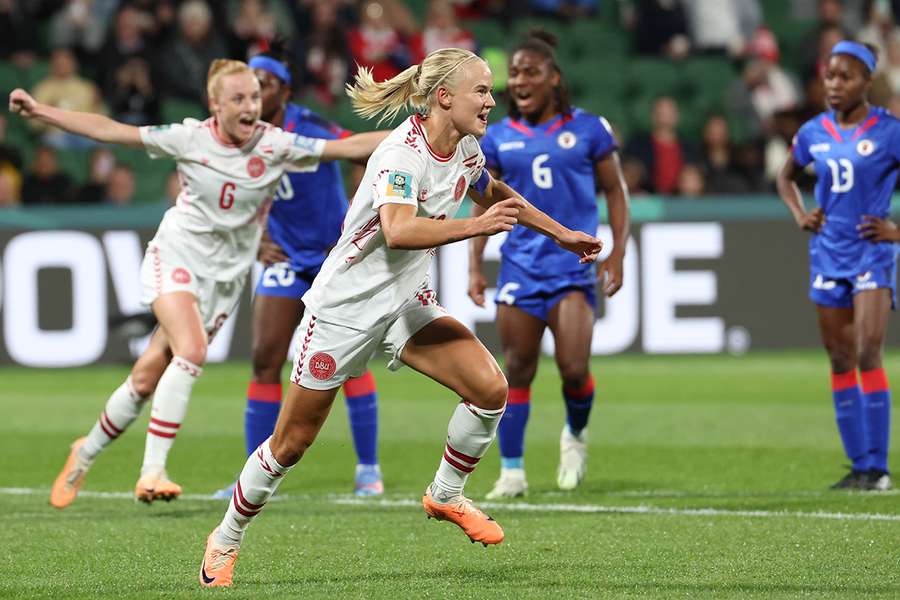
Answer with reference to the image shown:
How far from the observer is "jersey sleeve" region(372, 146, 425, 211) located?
18.4 ft

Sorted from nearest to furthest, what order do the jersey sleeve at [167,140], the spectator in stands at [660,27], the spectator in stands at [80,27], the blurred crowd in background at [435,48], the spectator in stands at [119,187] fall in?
the jersey sleeve at [167,140], the spectator in stands at [119,187], the blurred crowd in background at [435,48], the spectator in stands at [80,27], the spectator in stands at [660,27]

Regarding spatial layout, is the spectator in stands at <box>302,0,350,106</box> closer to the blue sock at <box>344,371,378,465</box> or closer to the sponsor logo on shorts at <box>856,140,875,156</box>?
the blue sock at <box>344,371,378,465</box>

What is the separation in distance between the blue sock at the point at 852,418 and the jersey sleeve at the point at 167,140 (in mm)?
3573

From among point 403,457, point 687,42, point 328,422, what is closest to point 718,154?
point 687,42

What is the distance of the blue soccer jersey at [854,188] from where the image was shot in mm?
8422

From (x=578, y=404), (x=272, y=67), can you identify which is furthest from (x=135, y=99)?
(x=578, y=404)

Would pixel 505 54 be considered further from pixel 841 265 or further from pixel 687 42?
pixel 841 265

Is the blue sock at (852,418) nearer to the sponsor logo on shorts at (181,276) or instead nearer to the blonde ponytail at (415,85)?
the sponsor logo on shorts at (181,276)

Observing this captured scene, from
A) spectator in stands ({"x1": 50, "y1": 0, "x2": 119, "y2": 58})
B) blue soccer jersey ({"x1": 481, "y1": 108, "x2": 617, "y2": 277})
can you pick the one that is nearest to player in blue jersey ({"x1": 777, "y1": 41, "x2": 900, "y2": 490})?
blue soccer jersey ({"x1": 481, "y1": 108, "x2": 617, "y2": 277})

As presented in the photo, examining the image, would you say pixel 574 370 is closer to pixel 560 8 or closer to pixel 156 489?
pixel 156 489

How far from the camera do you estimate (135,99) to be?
16172 mm

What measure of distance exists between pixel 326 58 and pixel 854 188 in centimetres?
970

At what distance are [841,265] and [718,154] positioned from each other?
28.3ft

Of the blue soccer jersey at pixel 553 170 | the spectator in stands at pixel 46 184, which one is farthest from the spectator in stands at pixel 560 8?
the blue soccer jersey at pixel 553 170
